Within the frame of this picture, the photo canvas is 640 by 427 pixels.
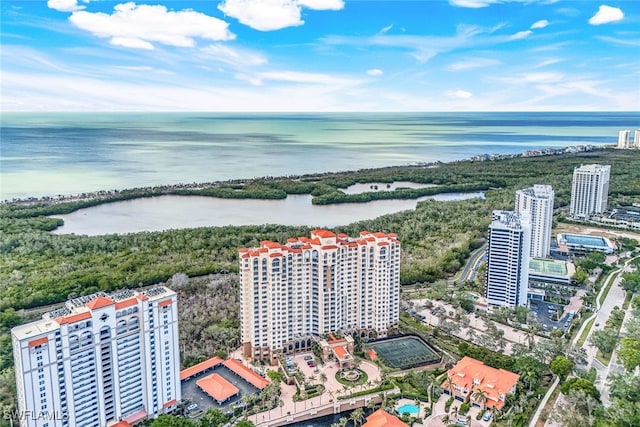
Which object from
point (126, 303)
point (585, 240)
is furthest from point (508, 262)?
point (126, 303)

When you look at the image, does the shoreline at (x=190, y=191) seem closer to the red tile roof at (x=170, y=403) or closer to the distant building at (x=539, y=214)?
the distant building at (x=539, y=214)

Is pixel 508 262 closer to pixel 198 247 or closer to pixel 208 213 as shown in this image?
pixel 198 247

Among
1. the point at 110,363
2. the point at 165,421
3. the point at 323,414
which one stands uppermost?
the point at 110,363

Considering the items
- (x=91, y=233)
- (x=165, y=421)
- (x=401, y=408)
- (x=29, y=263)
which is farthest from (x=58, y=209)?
(x=401, y=408)

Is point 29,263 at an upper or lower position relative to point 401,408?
upper

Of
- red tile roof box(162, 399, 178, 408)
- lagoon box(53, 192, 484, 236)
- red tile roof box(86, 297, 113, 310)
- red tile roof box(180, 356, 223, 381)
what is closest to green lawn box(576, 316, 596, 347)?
red tile roof box(180, 356, 223, 381)

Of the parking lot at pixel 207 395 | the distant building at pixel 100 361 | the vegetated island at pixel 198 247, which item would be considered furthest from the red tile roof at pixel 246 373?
the distant building at pixel 100 361

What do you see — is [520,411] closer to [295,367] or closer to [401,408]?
[401,408]
